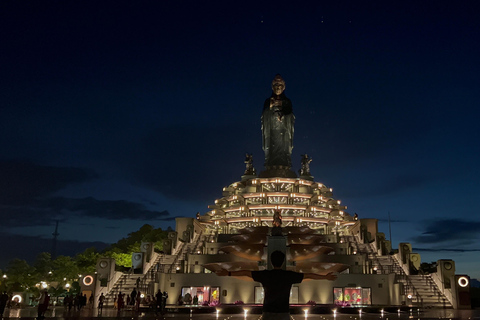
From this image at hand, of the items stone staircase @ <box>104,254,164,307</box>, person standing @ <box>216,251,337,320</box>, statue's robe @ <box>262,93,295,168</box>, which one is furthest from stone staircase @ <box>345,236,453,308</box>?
person standing @ <box>216,251,337,320</box>

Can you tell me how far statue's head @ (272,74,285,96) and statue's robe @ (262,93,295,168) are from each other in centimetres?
115

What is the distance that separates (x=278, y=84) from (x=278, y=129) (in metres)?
6.93

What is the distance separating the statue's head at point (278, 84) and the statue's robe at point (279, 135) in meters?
1.15

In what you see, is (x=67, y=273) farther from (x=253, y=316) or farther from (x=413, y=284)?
(x=253, y=316)

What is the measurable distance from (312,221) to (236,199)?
11595 millimetres

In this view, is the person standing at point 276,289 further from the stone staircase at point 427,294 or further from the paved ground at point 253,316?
the stone staircase at point 427,294

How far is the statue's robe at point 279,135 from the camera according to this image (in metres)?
70.1

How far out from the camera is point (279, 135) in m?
70.6

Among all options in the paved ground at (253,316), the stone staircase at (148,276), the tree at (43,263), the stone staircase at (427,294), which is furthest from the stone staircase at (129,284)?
the tree at (43,263)

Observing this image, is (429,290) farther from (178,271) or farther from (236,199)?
(236,199)

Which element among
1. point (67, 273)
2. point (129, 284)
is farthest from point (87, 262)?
point (129, 284)

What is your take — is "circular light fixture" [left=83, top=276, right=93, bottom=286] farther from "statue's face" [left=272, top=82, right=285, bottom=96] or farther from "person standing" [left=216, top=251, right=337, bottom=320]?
"statue's face" [left=272, top=82, right=285, bottom=96]

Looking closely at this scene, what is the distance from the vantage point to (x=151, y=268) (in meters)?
44.7

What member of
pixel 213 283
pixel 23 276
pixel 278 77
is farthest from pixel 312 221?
pixel 23 276
